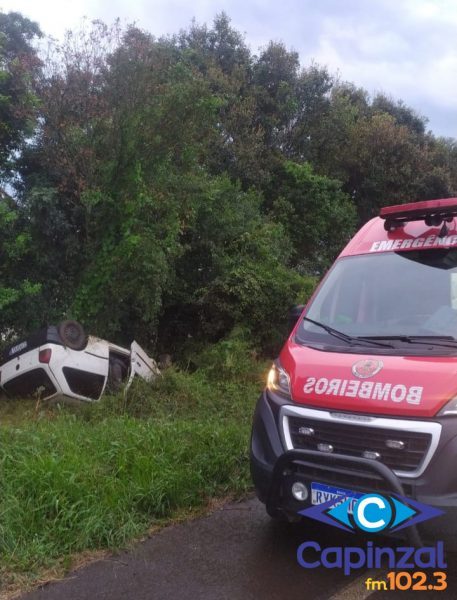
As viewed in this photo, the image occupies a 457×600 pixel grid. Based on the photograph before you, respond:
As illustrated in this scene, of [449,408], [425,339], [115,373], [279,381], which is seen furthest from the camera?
[115,373]

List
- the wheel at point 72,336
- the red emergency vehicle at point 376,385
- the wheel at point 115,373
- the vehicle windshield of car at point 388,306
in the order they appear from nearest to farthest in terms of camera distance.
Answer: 1. the red emergency vehicle at point 376,385
2. the vehicle windshield of car at point 388,306
3. the wheel at point 72,336
4. the wheel at point 115,373

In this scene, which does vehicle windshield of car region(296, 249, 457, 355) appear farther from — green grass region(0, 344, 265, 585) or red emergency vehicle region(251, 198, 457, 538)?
green grass region(0, 344, 265, 585)

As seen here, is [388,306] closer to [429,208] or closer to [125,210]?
[429,208]

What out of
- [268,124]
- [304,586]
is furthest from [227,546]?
[268,124]

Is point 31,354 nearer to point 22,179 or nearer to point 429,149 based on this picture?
point 22,179

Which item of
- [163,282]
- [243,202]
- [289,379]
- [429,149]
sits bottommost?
[289,379]

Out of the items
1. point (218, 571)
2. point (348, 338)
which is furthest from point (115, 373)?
point (348, 338)

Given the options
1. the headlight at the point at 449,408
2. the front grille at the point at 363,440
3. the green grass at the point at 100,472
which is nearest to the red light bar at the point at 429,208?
the headlight at the point at 449,408

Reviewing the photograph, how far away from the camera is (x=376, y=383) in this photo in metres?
3.49

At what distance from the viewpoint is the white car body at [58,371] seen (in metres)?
6.66

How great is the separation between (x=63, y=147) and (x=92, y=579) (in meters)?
6.15

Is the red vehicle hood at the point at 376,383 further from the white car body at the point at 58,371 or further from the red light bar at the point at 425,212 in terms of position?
the white car body at the point at 58,371

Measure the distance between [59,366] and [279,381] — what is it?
135 inches

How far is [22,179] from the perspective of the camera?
8.48 m
